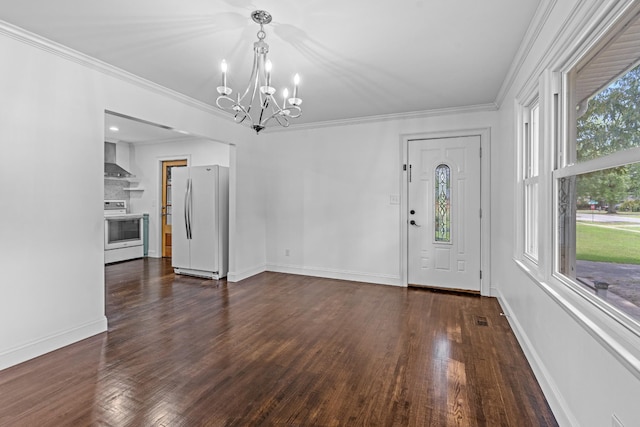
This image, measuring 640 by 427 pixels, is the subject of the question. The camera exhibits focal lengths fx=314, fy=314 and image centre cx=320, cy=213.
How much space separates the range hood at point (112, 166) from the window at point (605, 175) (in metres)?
7.19

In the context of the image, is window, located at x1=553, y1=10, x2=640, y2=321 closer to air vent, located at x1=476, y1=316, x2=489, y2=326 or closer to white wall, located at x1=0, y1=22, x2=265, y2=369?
air vent, located at x1=476, y1=316, x2=489, y2=326

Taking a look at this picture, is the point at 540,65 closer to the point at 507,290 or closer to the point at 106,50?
the point at 507,290

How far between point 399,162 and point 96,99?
359 cm

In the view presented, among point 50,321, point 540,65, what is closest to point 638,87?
point 540,65

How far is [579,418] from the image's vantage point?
152cm

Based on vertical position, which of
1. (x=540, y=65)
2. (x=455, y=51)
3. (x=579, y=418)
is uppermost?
(x=455, y=51)

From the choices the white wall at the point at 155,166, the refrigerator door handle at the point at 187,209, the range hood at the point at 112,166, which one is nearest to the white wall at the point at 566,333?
the refrigerator door handle at the point at 187,209

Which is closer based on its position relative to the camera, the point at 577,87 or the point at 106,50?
the point at 577,87

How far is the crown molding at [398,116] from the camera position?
4086 mm

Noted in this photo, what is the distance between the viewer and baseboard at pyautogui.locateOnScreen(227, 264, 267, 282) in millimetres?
4746

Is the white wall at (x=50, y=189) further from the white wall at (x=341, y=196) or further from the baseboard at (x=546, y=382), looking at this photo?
the baseboard at (x=546, y=382)

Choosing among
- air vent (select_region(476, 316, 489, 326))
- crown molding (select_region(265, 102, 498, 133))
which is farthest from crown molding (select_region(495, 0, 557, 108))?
air vent (select_region(476, 316, 489, 326))

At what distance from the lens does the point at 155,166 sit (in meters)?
6.85

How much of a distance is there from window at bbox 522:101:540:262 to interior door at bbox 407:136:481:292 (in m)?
1.34
